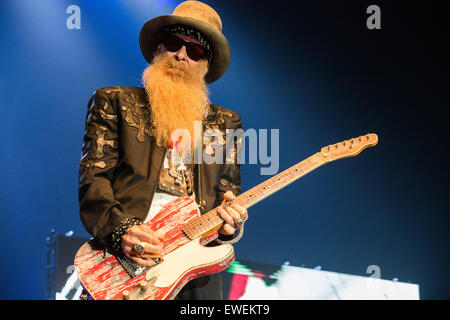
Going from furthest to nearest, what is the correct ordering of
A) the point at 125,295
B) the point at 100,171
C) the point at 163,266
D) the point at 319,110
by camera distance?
the point at 319,110 → the point at 100,171 → the point at 163,266 → the point at 125,295

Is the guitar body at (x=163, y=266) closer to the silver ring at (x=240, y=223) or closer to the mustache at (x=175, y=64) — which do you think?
the silver ring at (x=240, y=223)

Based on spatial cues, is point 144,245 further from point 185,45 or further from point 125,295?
point 185,45

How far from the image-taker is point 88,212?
1607 mm

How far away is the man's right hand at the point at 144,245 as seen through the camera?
148 cm

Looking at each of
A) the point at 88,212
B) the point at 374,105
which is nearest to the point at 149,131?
the point at 88,212

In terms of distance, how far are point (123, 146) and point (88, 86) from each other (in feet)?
10.3

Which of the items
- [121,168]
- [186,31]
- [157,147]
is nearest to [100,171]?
[121,168]

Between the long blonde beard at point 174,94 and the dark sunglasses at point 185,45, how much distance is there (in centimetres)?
5

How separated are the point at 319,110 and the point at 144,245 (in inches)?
112

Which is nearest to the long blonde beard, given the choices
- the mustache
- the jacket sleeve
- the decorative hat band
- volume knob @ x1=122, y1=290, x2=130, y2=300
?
the mustache

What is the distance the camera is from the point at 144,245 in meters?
1.47

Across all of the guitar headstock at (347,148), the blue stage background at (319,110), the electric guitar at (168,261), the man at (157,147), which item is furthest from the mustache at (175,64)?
the blue stage background at (319,110)

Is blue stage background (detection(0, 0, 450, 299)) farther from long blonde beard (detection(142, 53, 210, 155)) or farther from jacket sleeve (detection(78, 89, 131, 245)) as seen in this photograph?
jacket sleeve (detection(78, 89, 131, 245))

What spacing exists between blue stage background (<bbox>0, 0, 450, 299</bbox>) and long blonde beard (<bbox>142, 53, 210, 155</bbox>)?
5.93ft
